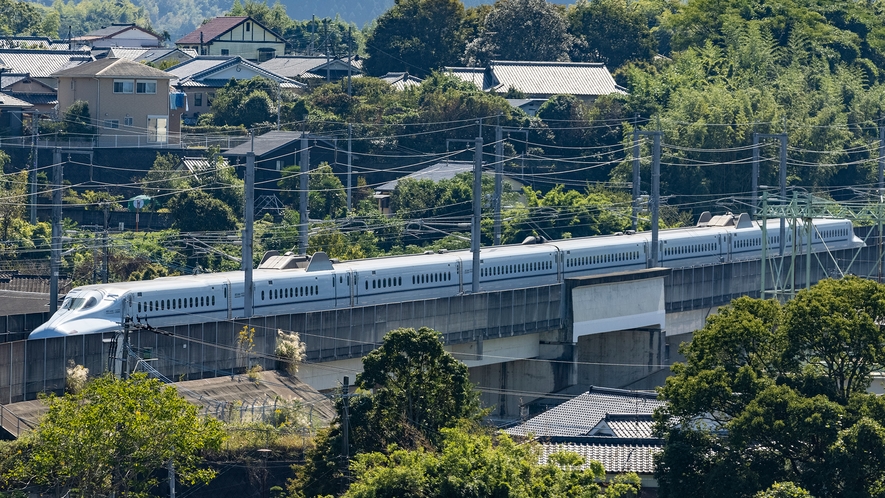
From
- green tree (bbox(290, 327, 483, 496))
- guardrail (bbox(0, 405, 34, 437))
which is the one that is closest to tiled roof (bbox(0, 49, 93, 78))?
guardrail (bbox(0, 405, 34, 437))

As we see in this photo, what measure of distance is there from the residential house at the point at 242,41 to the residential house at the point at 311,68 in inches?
363

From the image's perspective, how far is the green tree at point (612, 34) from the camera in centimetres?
10000

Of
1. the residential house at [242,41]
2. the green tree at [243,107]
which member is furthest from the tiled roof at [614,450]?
the residential house at [242,41]

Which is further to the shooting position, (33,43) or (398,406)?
(33,43)

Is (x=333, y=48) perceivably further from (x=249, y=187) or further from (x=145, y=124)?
(x=249, y=187)

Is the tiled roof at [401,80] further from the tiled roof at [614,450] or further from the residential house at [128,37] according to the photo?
the tiled roof at [614,450]

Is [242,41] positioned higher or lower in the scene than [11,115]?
higher

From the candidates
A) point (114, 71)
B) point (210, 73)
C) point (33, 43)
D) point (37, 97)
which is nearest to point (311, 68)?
point (210, 73)

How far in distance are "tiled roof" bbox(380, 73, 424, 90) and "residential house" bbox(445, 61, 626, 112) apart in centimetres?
211

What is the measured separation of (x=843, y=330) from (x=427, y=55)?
7347cm

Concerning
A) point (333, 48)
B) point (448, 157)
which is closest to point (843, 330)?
point (448, 157)

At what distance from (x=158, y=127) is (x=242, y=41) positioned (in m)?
38.9

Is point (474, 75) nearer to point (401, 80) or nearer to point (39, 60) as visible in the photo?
point (401, 80)

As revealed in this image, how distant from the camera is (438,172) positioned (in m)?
71.4
